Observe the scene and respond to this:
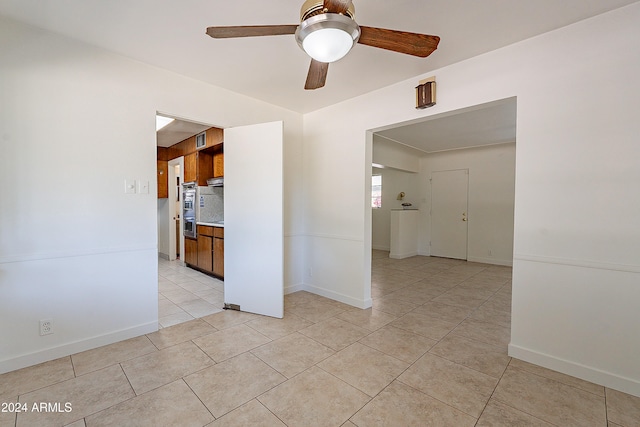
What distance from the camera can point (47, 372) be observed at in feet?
6.45

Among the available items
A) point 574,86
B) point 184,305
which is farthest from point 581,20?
point 184,305

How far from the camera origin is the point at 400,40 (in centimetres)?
149

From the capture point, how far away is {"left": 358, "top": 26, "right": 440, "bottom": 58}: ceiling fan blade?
1431mm

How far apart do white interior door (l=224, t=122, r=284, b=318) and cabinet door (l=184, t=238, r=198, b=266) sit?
83.5 inches

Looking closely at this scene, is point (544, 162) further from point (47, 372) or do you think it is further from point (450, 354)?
point (47, 372)

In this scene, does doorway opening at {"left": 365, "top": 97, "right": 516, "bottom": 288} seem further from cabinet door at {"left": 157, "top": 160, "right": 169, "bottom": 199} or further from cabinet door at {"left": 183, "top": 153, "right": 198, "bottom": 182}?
cabinet door at {"left": 157, "top": 160, "right": 169, "bottom": 199}

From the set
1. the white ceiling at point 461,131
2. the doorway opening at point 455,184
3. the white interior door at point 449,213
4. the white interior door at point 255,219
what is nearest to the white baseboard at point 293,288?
the white interior door at point 255,219

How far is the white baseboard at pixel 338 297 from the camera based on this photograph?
330 centimetres

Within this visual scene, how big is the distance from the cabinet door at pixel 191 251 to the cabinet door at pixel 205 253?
0.61 ft

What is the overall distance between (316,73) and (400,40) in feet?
1.90

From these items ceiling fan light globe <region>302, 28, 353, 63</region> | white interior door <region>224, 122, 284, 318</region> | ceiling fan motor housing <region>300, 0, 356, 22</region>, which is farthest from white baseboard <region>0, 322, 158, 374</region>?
ceiling fan motor housing <region>300, 0, 356, 22</region>

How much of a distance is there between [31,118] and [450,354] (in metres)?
3.85

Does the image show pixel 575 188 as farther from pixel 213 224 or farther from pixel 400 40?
pixel 213 224

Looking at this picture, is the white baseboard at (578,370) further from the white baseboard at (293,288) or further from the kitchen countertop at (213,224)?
the kitchen countertop at (213,224)
